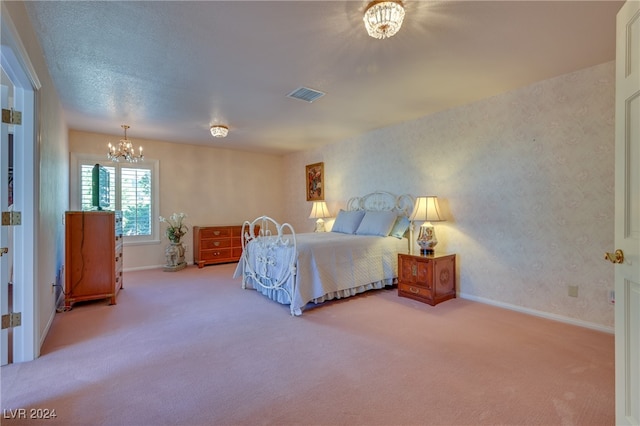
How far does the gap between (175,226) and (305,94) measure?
393 cm

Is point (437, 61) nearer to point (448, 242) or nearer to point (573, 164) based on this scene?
point (573, 164)

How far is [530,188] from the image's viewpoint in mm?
3133

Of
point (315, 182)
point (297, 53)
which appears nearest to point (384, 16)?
point (297, 53)

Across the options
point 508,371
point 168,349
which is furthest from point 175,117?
point 508,371

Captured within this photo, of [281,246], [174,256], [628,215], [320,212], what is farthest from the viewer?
[320,212]

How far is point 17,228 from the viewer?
2.16 m

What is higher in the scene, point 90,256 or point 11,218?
point 11,218

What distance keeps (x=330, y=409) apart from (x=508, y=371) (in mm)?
Answer: 1271

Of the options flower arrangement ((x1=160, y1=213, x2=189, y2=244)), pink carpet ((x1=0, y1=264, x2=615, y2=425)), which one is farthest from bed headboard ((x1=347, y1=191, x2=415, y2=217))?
flower arrangement ((x1=160, y1=213, x2=189, y2=244))

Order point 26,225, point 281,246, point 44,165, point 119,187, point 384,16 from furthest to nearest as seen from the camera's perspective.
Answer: point 119,187 → point 281,246 → point 44,165 → point 26,225 → point 384,16

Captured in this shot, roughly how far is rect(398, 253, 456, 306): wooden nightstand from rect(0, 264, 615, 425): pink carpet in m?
0.29

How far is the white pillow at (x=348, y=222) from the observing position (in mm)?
4688

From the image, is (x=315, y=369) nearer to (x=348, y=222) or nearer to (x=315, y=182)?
(x=348, y=222)

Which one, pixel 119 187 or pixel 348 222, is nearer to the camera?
pixel 348 222
